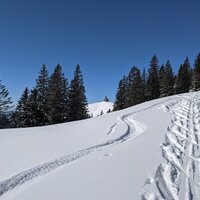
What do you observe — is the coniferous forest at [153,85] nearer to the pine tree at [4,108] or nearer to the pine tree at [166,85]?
the pine tree at [166,85]

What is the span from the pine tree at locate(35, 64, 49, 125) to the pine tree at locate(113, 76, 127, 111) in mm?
18381

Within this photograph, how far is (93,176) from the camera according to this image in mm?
3764

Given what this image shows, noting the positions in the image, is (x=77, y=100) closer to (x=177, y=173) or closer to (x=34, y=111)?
(x=34, y=111)

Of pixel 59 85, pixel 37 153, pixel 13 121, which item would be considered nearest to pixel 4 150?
pixel 37 153

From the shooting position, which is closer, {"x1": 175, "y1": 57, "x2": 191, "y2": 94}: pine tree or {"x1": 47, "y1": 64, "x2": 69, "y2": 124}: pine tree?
{"x1": 47, "y1": 64, "x2": 69, "y2": 124}: pine tree

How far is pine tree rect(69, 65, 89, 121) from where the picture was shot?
33.5 meters

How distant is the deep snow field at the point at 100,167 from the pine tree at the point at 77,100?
1052 inches

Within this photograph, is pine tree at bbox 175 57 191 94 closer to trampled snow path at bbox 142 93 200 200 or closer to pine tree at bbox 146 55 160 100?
pine tree at bbox 146 55 160 100

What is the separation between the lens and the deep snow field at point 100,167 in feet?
10.5

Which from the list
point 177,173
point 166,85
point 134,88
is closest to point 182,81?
point 166,85

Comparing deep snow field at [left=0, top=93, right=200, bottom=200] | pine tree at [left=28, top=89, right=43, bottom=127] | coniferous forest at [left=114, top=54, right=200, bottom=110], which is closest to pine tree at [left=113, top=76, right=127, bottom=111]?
coniferous forest at [left=114, top=54, right=200, bottom=110]

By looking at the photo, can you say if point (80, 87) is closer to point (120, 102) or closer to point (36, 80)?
point (36, 80)

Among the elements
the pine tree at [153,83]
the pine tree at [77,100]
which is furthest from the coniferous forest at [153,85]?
the pine tree at [77,100]

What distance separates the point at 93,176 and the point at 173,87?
46.6 meters
